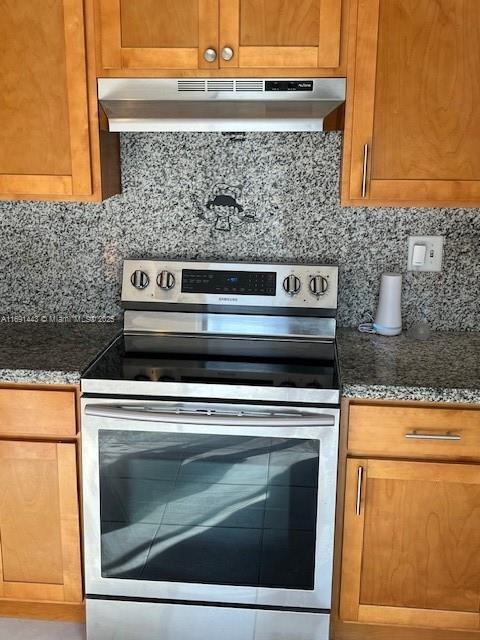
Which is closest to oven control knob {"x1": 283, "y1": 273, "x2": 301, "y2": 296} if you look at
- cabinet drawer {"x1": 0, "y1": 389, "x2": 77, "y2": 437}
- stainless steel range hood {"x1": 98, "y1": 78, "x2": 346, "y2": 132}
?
stainless steel range hood {"x1": 98, "y1": 78, "x2": 346, "y2": 132}

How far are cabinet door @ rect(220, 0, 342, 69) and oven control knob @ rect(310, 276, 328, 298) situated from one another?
2.14 ft

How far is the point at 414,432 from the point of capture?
74.3 inches

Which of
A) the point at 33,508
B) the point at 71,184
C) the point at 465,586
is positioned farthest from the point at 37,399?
the point at 465,586

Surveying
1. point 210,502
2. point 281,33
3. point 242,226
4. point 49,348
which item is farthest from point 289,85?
point 210,502

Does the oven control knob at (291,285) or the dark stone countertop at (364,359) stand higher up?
the oven control knob at (291,285)

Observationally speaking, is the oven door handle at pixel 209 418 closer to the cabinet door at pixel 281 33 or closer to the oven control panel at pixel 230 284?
the oven control panel at pixel 230 284

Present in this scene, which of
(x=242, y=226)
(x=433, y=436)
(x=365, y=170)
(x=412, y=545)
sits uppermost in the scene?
(x=365, y=170)

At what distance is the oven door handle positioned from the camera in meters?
1.85

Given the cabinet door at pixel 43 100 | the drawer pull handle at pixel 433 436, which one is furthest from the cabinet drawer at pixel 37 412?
the drawer pull handle at pixel 433 436

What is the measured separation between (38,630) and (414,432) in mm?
1296

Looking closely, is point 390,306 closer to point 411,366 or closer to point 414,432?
point 411,366

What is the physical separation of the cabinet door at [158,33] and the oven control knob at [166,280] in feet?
2.14

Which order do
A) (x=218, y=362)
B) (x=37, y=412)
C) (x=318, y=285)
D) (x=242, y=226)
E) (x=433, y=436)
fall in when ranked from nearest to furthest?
(x=433, y=436) → (x=37, y=412) → (x=218, y=362) → (x=318, y=285) → (x=242, y=226)

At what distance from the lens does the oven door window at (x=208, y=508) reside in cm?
192
